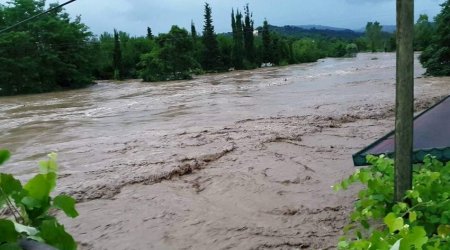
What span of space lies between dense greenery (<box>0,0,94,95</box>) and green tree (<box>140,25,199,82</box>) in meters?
4.68

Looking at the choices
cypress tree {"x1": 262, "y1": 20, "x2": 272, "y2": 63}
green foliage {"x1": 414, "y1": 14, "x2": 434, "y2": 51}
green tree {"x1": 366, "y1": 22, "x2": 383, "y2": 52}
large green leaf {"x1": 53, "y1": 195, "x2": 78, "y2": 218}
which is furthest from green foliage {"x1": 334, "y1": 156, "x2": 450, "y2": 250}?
green tree {"x1": 366, "y1": 22, "x2": 383, "y2": 52}

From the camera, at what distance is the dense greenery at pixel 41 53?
93.0 feet

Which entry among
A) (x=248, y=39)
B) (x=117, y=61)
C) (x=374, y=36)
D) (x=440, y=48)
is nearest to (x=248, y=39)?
(x=248, y=39)

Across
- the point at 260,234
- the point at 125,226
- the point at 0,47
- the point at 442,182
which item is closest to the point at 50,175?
the point at 442,182

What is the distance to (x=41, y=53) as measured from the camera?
98.9 ft

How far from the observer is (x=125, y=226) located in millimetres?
5363

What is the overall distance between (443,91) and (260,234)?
1315 cm

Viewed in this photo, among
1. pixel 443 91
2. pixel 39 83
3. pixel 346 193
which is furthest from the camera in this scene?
pixel 39 83

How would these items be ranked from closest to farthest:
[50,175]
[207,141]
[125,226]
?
[50,175], [125,226], [207,141]

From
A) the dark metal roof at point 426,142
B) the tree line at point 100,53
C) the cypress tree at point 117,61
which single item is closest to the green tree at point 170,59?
the tree line at point 100,53

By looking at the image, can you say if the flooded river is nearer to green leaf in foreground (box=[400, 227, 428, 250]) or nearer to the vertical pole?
the vertical pole

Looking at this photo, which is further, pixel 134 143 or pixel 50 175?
pixel 134 143

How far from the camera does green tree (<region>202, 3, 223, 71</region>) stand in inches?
1623

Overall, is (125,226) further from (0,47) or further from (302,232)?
(0,47)
